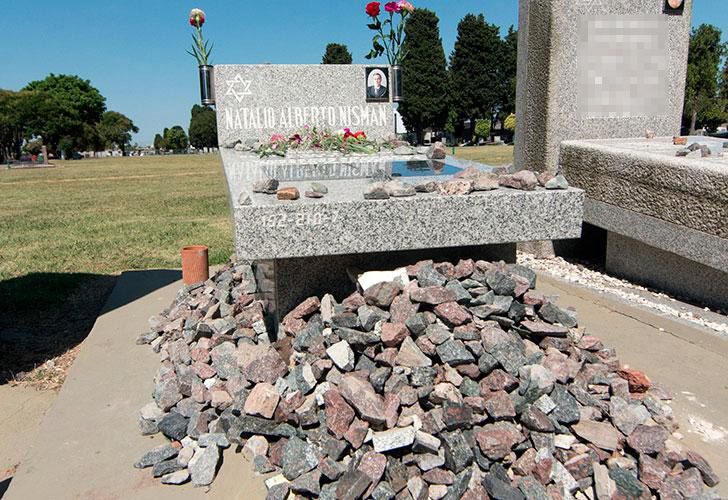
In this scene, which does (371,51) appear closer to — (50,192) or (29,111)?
(50,192)

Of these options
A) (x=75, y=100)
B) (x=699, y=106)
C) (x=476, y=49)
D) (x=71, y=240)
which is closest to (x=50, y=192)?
(x=71, y=240)

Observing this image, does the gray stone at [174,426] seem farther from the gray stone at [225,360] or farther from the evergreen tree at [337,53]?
the evergreen tree at [337,53]

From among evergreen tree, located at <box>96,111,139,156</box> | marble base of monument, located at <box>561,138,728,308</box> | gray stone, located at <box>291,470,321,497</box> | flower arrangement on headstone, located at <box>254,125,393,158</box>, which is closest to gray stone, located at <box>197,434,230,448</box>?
gray stone, located at <box>291,470,321,497</box>

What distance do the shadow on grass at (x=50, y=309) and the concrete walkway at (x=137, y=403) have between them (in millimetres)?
413

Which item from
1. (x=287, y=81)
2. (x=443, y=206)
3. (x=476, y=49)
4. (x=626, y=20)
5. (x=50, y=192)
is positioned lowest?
(x=50, y=192)

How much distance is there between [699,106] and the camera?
118 feet

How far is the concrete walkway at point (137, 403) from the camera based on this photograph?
2.40 m

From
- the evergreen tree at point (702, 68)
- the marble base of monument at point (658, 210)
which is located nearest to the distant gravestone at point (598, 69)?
the marble base of monument at point (658, 210)

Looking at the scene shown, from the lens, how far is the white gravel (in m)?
4.14

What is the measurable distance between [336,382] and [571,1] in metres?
4.75

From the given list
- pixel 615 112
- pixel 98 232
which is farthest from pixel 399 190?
pixel 98 232

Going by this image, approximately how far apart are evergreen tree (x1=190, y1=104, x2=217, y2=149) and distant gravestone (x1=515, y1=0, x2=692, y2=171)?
86.8m

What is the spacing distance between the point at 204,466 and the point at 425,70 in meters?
47.4

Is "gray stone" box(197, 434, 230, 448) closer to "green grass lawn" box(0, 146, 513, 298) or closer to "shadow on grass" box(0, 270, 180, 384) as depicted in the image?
"shadow on grass" box(0, 270, 180, 384)
